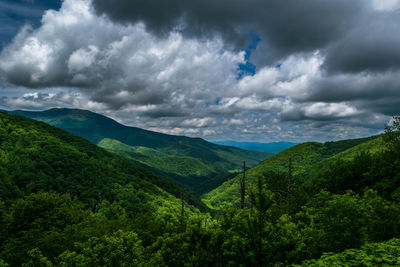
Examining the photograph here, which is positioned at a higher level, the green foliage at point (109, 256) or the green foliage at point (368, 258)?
the green foliage at point (368, 258)

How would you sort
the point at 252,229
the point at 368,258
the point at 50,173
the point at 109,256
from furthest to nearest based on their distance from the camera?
1. the point at 50,173
2. the point at 109,256
3. the point at 252,229
4. the point at 368,258

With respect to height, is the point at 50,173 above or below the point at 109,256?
below

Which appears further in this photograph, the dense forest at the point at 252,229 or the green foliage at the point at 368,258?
the dense forest at the point at 252,229

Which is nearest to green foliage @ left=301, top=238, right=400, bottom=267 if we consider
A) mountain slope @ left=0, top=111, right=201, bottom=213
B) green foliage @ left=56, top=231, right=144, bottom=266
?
green foliage @ left=56, top=231, right=144, bottom=266

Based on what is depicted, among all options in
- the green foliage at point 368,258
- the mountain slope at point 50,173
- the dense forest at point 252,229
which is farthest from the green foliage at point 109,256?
the mountain slope at point 50,173

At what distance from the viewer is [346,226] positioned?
1505 centimetres

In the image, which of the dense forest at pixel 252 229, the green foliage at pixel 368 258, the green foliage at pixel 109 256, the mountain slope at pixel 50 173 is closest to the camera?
the green foliage at pixel 368 258

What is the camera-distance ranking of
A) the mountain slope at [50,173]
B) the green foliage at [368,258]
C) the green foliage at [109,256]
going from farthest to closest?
the mountain slope at [50,173] < the green foliage at [109,256] < the green foliage at [368,258]

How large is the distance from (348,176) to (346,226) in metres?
26.4

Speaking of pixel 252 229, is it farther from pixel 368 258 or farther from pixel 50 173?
pixel 50 173

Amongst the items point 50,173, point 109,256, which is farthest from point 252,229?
point 50,173

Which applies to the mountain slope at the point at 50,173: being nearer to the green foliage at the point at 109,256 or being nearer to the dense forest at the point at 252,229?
the dense forest at the point at 252,229

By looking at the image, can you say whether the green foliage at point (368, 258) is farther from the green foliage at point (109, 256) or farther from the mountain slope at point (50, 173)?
the mountain slope at point (50, 173)

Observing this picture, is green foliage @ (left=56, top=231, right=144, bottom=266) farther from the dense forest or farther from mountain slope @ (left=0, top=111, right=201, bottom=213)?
mountain slope @ (left=0, top=111, right=201, bottom=213)
